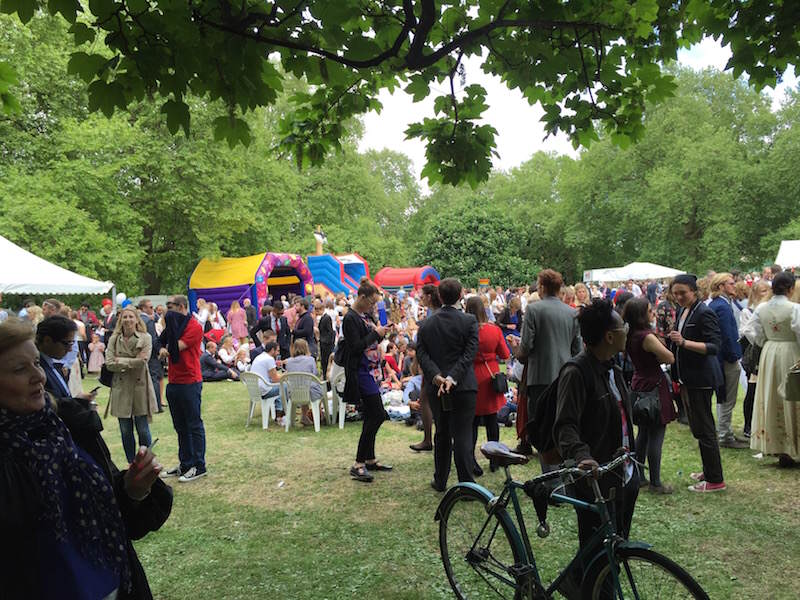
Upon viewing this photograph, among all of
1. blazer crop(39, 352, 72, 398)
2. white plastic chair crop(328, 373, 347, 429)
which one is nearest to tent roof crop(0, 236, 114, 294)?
white plastic chair crop(328, 373, 347, 429)

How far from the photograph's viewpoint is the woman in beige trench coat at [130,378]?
21.1 ft

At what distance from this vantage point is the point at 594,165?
134 ft

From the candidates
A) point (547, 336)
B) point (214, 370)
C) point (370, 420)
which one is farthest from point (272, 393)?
point (214, 370)

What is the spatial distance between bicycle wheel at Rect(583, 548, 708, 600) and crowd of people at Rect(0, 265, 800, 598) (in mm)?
338

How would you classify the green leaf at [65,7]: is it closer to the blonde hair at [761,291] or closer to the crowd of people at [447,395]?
the crowd of people at [447,395]

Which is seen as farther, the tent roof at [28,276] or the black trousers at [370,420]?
the tent roof at [28,276]

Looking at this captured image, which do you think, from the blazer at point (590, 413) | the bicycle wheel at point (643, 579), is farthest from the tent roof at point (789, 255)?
the bicycle wheel at point (643, 579)

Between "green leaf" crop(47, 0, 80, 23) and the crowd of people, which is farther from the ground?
"green leaf" crop(47, 0, 80, 23)

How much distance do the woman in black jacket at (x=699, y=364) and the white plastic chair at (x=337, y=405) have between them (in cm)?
483

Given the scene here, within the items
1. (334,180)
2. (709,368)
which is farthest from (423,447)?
(334,180)

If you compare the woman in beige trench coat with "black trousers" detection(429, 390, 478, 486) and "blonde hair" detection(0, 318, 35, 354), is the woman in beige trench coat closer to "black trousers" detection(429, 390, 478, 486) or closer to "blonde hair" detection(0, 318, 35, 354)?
"black trousers" detection(429, 390, 478, 486)

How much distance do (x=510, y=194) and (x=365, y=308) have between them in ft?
162

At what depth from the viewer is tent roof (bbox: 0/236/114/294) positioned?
12.5 m

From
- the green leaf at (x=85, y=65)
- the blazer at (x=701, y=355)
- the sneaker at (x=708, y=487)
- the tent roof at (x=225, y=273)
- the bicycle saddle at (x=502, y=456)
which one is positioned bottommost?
the sneaker at (x=708, y=487)
